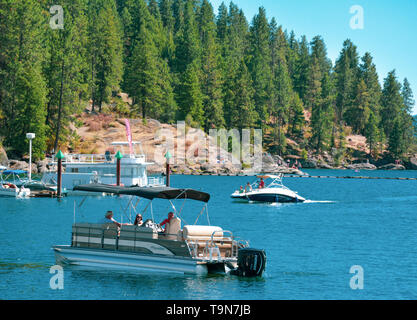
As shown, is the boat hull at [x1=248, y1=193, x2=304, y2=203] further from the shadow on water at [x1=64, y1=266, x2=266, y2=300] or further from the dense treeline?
the dense treeline

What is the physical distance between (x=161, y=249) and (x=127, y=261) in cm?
174

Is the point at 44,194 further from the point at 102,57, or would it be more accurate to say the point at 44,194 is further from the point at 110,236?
the point at 102,57

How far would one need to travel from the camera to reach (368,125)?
178875 mm

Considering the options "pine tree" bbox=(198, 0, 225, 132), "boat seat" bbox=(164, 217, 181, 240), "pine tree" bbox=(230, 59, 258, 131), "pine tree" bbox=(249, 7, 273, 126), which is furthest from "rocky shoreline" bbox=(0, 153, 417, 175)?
"boat seat" bbox=(164, 217, 181, 240)

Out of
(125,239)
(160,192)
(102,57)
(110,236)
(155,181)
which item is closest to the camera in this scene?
(125,239)

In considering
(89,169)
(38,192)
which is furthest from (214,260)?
(89,169)

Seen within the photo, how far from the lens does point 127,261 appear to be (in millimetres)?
28109

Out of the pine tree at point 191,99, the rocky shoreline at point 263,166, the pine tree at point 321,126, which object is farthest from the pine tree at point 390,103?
the pine tree at point 191,99

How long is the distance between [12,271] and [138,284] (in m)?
6.95

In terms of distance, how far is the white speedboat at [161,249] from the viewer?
89.5 feet

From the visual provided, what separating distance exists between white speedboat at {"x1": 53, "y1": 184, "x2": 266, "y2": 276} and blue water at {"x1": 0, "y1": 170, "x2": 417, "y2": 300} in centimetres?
52

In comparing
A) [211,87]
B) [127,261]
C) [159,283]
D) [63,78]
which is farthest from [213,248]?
[211,87]

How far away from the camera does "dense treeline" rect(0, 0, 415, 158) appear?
99938mm
